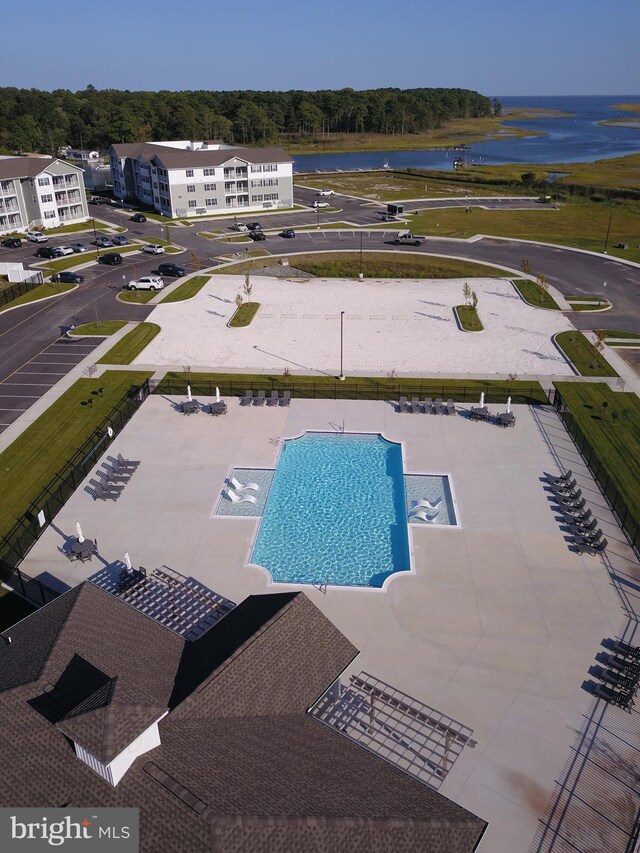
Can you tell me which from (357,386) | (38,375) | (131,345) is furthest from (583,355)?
(38,375)

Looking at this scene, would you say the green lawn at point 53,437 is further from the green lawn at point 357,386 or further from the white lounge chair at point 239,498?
the white lounge chair at point 239,498

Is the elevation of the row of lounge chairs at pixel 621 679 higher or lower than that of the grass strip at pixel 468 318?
lower

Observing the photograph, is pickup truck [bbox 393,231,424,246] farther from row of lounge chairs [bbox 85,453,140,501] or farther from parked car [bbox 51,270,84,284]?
row of lounge chairs [bbox 85,453,140,501]

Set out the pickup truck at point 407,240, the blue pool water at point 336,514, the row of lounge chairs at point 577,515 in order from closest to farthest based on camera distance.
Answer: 1. the blue pool water at point 336,514
2. the row of lounge chairs at point 577,515
3. the pickup truck at point 407,240

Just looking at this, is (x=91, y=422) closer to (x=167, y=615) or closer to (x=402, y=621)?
(x=167, y=615)

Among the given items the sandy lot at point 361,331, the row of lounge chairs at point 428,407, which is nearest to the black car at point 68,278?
the sandy lot at point 361,331

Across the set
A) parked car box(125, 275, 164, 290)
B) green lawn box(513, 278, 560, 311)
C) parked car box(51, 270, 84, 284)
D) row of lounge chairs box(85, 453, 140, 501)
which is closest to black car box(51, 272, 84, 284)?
parked car box(51, 270, 84, 284)
